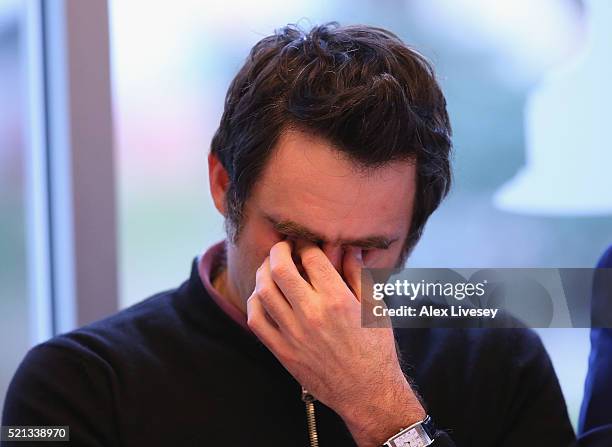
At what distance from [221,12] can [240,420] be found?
0.92 m

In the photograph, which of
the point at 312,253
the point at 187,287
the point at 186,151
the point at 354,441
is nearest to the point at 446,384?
the point at 354,441

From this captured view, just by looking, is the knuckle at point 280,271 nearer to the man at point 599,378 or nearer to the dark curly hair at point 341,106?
the dark curly hair at point 341,106

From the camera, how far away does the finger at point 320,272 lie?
44.8 inches

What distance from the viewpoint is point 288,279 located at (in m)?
1.13

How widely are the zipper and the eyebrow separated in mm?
229

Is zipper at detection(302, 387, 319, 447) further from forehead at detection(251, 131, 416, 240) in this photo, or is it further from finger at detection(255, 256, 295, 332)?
forehead at detection(251, 131, 416, 240)

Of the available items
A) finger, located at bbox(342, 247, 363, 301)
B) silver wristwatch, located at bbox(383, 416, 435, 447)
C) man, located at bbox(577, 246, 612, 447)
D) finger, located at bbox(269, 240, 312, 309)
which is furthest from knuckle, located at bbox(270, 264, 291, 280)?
man, located at bbox(577, 246, 612, 447)

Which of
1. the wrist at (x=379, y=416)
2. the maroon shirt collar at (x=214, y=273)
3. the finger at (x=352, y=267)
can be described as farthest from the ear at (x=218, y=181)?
the wrist at (x=379, y=416)

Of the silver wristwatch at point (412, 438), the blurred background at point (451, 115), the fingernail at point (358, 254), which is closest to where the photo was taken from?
the silver wristwatch at point (412, 438)

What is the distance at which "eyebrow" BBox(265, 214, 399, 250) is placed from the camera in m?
1.16

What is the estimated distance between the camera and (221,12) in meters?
1.72

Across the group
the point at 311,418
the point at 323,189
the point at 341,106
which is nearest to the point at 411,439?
the point at 311,418

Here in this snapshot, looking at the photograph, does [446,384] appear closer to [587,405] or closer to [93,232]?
[587,405]

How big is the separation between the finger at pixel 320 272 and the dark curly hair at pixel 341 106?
→ 0.14m
